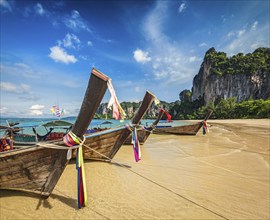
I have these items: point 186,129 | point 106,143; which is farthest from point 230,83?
point 106,143

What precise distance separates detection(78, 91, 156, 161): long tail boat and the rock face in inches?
3043

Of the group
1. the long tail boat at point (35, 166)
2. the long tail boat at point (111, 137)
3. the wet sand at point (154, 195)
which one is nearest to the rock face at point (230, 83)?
the wet sand at point (154, 195)

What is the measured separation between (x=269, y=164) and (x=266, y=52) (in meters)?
99.7

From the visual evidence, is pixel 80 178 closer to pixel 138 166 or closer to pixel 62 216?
pixel 62 216

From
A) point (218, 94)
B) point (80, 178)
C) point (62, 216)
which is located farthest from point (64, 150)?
point (218, 94)

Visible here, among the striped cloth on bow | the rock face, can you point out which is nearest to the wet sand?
the striped cloth on bow

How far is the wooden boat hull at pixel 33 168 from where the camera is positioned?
3367 millimetres

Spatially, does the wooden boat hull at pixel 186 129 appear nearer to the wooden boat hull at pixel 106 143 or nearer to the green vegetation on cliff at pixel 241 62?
the wooden boat hull at pixel 106 143

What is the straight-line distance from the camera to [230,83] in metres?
80.6

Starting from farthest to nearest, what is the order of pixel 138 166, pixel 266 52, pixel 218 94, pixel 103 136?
pixel 218 94, pixel 266 52, pixel 138 166, pixel 103 136

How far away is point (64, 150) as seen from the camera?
11.0ft

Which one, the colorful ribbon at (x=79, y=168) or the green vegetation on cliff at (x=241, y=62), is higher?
the green vegetation on cliff at (x=241, y=62)

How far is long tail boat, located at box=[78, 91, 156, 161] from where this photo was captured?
18.9ft

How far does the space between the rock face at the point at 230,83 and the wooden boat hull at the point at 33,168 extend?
80.7 m
